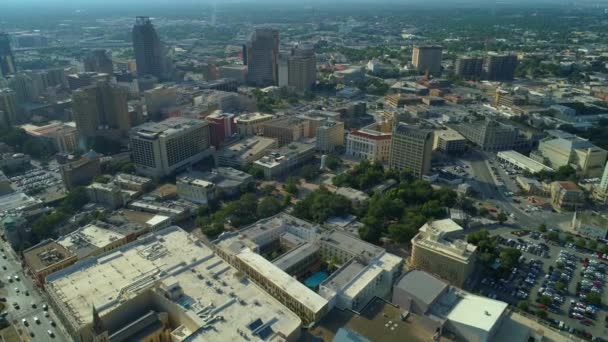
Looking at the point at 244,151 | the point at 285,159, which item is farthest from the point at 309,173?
the point at 244,151

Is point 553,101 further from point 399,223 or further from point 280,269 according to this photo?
point 280,269

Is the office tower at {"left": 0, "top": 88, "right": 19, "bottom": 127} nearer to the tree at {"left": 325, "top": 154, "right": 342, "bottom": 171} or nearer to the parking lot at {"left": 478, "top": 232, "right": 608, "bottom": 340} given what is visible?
the tree at {"left": 325, "top": 154, "right": 342, "bottom": 171}

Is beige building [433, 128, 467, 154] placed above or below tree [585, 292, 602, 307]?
above

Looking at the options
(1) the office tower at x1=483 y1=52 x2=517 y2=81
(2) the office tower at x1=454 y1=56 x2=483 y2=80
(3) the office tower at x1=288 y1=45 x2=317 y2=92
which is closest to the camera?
(3) the office tower at x1=288 y1=45 x2=317 y2=92

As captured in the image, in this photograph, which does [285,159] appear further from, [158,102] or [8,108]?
[8,108]

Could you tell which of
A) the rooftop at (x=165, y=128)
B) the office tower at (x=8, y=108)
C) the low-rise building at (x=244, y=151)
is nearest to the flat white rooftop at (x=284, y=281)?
the low-rise building at (x=244, y=151)

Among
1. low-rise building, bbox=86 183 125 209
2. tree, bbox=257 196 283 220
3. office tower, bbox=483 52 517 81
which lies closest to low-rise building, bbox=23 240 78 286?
low-rise building, bbox=86 183 125 209

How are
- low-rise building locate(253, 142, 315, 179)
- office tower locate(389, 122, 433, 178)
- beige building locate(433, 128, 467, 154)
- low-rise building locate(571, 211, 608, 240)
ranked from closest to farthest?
1. low-rise building locate(571, 211, 608, 240)
2. office tower locate(389, 122, 433, 178)
3. low-rise building locate(253, 142, 315, 179)
4. beige building locate(433, 128, 467, 154)

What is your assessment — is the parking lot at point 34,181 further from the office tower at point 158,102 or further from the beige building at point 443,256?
the beige building at point 443,256
